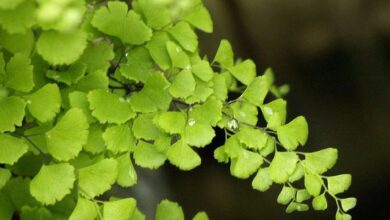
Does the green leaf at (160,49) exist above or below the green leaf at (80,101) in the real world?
above

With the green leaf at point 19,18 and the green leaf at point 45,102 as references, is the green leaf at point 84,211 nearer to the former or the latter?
the green leaf at point 45,102

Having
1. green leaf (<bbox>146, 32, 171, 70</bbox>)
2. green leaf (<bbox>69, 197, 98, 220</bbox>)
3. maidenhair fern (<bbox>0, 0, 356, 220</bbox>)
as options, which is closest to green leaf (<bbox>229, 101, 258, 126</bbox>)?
maidenhair fern (<bbox>0, 0, 356, 220</bbox>)

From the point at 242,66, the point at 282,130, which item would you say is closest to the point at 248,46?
the point at 242,66

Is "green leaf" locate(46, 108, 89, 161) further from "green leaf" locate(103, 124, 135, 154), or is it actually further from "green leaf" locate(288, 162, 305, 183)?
"green leaf" locate(288, 162, 305, 183)

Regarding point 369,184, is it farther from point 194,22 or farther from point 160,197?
point 194,22

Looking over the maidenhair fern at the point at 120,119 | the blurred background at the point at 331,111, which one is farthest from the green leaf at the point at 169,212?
the blurred background at the point at 331,111

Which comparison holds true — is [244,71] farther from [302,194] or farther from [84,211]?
[84,211]
